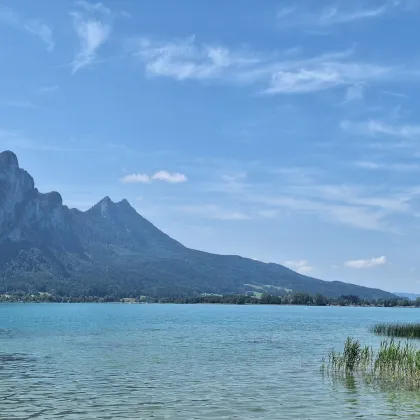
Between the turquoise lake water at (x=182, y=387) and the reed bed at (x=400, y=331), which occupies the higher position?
the reed bed at (x=400, y=331)

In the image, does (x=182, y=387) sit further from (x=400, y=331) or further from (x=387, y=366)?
(x=400, y=331)

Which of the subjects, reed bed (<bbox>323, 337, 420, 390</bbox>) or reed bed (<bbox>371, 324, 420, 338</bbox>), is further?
reed bed (<bbox>371, 324, 420, 338</bbox>)

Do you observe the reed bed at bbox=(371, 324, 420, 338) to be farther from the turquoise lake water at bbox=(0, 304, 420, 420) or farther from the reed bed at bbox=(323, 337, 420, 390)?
the reed bed at bbox=(323, 337, 420, 390)

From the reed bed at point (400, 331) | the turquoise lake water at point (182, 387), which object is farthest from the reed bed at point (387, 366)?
the reed bed at point (400, 331)

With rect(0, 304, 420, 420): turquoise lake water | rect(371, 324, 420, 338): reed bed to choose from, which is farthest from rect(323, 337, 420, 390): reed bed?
rect(371, 324, 420, 338): reed bed

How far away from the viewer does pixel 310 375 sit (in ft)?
190

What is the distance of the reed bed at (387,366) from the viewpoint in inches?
2061

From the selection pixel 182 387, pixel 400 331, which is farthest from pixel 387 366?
pixel 400 331

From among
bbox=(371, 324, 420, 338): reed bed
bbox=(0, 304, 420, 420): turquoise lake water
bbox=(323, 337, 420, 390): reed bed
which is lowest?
bbox=(0, 304, 420, 420): turquoise lake water

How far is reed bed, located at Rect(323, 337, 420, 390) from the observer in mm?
52344

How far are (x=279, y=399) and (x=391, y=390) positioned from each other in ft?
31.9

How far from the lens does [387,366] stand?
185ft

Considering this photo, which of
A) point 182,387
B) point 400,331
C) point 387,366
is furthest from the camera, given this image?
point 400,331

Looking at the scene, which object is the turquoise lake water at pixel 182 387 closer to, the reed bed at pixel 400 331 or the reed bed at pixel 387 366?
the reed bed at pixel 387 366
